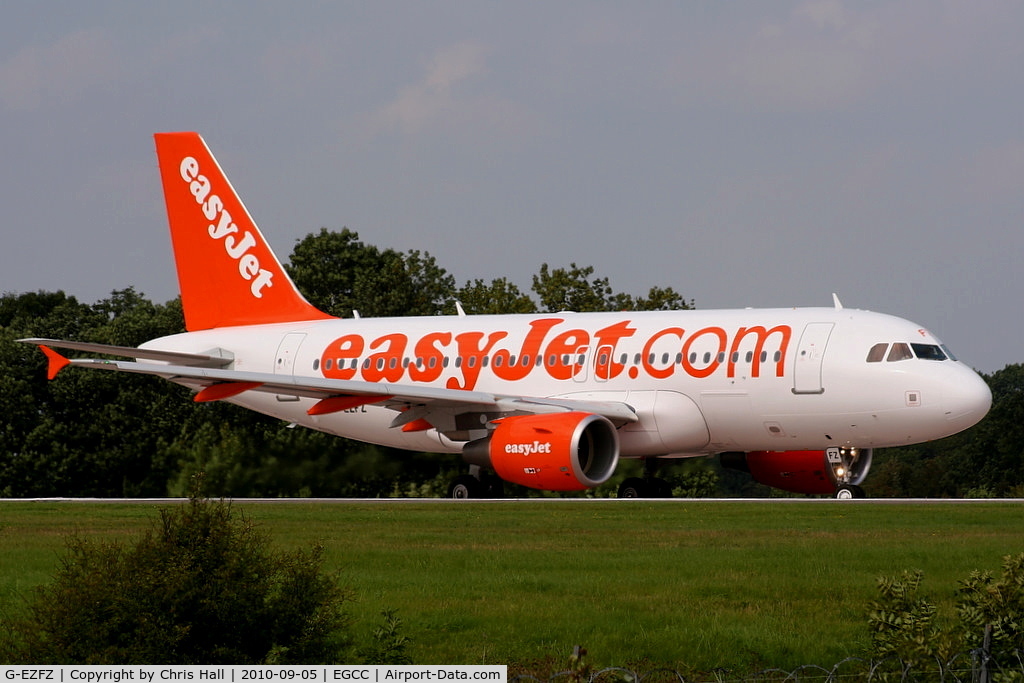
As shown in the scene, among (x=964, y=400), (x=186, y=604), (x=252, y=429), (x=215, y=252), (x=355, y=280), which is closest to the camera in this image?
(x=186, y=604)

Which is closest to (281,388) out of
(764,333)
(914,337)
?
(764,333)

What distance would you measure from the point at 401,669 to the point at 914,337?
63.3 ft

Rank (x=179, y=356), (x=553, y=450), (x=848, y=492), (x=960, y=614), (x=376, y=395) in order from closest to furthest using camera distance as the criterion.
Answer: (x=960, y=614), (x=553, y=450), (x=848, y=492), (x=376, y=395), (x=179, y=356)

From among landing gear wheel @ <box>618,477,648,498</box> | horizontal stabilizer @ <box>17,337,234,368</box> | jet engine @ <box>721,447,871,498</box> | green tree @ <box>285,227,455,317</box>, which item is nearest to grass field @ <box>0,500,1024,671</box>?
jet engine @ <box>721,447,871,498</box>

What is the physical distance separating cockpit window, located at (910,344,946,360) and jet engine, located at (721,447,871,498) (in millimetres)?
2697

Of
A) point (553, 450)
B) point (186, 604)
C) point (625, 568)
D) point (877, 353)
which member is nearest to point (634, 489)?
point (553, 450)

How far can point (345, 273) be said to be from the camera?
5456 cm

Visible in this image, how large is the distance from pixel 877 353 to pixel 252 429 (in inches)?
774

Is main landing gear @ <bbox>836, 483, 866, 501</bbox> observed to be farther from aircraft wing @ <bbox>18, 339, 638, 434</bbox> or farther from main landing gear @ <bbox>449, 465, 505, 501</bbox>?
main landing gear @ <bbox>449, 465, 505, 501</bbox>

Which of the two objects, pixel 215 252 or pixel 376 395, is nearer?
pixel 376 395

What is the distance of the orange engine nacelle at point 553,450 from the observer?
25094 mm

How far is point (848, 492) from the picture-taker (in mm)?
26766

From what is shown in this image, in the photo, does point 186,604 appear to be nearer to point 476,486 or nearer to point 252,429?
point 476,486

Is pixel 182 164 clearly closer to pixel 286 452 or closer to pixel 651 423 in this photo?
pixel 286 452
